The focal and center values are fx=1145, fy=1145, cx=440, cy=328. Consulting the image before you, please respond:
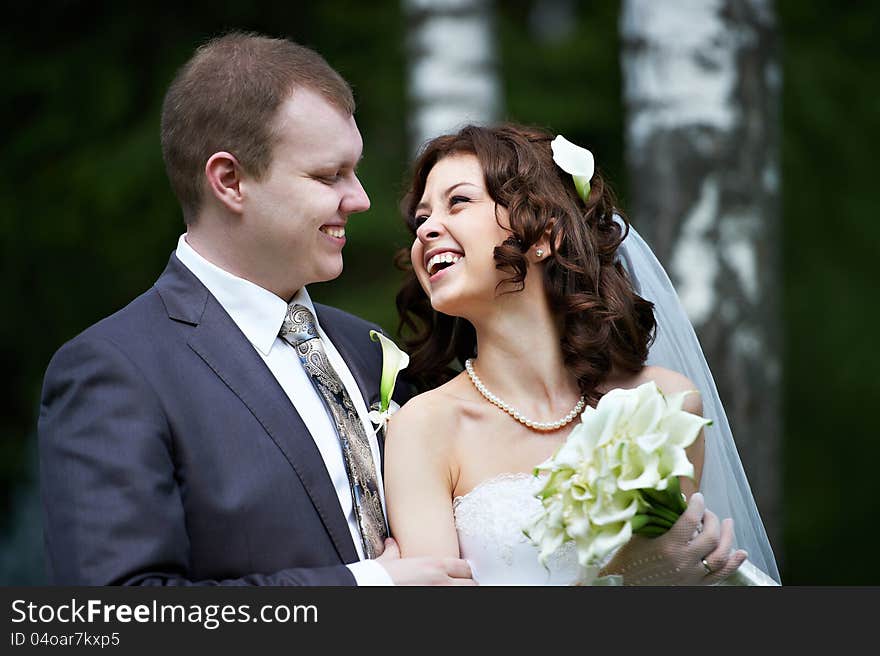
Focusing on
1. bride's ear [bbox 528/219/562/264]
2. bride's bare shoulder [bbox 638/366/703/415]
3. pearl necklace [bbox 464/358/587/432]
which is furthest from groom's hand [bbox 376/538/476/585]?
bride's ear [bbox 528/219/562/264]

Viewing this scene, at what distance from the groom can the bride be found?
0.50ft

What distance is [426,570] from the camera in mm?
2924

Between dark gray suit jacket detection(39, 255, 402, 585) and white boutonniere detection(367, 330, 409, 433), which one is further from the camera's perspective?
white boutonniere detection(367, 330, 409, 433)

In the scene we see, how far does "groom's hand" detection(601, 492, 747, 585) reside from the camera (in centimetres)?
286

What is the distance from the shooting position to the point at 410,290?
3801 millimetres

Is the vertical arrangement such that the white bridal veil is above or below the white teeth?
below

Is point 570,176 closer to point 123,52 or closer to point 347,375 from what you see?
point 347,375

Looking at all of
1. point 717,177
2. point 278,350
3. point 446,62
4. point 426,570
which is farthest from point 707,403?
point 446,62

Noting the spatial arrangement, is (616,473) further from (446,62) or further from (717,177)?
(446,62)

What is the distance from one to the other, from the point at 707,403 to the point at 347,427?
1.14m

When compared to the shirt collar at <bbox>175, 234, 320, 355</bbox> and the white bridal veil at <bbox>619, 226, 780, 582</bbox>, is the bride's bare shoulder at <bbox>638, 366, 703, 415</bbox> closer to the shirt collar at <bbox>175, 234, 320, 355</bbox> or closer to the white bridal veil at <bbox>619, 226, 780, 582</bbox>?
the white bridal veil at <bbox>619, 226, 780, 582</bbox>

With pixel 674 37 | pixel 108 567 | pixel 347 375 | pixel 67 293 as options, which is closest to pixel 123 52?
pixel 67 293

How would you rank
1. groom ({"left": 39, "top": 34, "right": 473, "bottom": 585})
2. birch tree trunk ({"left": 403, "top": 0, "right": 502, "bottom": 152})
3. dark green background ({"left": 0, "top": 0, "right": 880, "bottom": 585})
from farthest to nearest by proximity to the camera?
dark green background ({"left": 0, "top": 0, "right": 880, "bottom": 585}) → birch tree trunk ({"left": 403, "top": 0, "right": 502, "bottom": 152}) → groom ({"left": 39, "top": 34, "right": 473, "bottom": 585})

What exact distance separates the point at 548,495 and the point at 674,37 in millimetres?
2533
